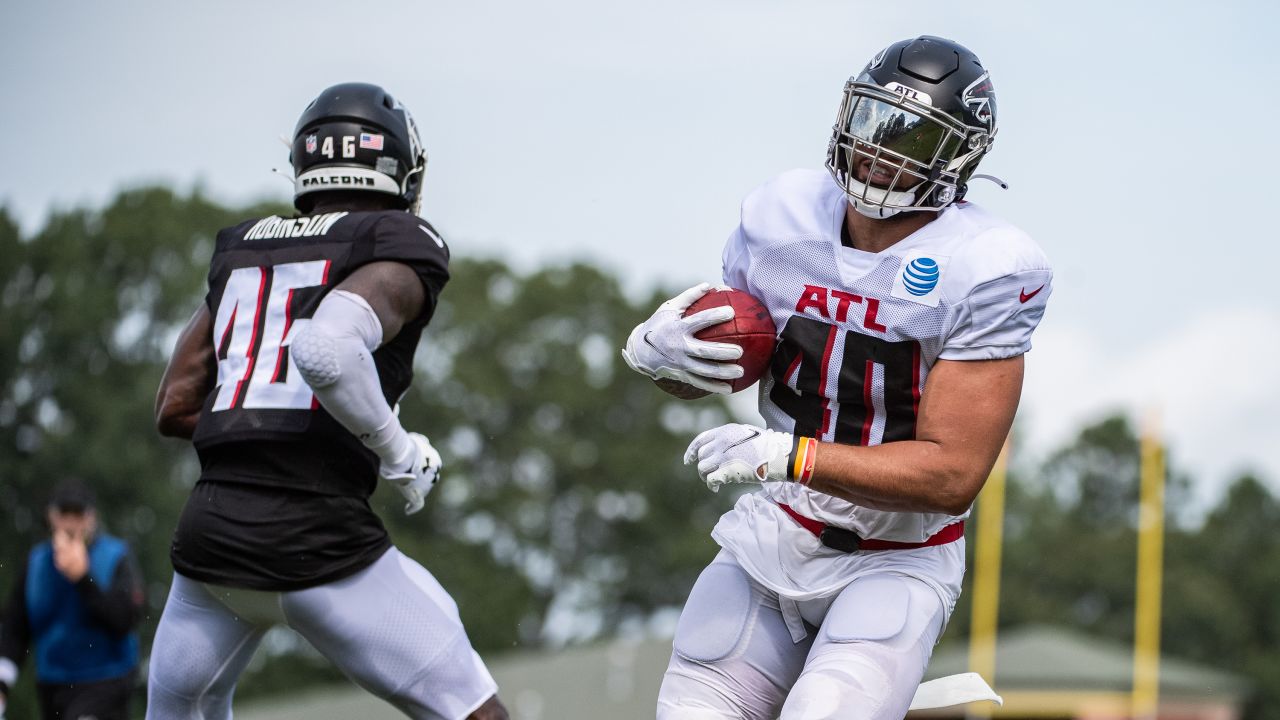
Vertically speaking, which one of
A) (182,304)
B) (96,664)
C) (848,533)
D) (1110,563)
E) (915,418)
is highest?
(915,418)

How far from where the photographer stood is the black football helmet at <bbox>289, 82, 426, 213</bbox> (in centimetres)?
430

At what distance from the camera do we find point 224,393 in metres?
4.02

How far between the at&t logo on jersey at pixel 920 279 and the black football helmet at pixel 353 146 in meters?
1.61

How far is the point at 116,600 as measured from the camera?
21.7 feet

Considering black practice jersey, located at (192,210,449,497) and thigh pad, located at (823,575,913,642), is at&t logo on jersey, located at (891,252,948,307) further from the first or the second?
black practice jersey, located at (192,210,449,497)

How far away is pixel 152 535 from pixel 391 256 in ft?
79.2

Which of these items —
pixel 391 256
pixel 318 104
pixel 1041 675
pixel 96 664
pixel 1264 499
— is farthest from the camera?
pixel 1264 499

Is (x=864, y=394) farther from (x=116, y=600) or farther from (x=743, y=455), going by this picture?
(x=116, y=600)

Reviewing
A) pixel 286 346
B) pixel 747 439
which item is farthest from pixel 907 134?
pixel 286 346

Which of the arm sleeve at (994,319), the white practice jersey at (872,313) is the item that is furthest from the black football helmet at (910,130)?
the arm sleeve at (994,319)

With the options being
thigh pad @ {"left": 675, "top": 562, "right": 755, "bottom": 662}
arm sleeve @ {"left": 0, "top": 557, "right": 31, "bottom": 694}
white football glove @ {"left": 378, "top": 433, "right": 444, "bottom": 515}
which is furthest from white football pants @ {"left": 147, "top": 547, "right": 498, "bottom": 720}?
arm sleeve @ {"left": 0, "top": 557, "right": 31, "bottom": 694}

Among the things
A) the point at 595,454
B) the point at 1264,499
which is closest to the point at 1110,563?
the point at 1264,499

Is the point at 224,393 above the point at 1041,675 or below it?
above

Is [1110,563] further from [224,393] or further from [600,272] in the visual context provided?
[224,393]
